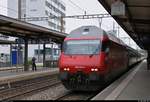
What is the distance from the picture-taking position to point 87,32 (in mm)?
14703

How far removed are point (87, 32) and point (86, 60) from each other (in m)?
1.81

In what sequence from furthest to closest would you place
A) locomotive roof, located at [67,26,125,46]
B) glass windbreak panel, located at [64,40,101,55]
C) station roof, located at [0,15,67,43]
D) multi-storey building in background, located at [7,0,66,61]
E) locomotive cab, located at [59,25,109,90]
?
multi-storey building in background, located at [7,0,66,61]
station roof, located at [0,15,67,43]
locomotive roof, located at [67,26,125,46]
glass windbreak panel, located at [64,40,101,55]
locomotive cab, located at [59,25,109,90]

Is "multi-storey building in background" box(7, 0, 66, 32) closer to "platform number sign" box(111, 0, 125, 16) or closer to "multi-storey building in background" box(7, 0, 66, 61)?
"multi-storey building in background" box(7, 0, 66, 61)

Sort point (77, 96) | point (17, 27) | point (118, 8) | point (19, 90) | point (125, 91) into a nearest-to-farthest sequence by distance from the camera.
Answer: point (125, 91), point (77, 96), point (118, 8), point (19, 90), point (17, 27)

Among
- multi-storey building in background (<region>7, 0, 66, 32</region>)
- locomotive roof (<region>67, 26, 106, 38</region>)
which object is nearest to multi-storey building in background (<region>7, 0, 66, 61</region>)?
multi-storey building in background (<region>7, 0, 66, 32</region>)

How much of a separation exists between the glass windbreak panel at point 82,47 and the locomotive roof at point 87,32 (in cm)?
42

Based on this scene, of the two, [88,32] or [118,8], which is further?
[118,8]

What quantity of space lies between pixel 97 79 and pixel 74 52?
177cm

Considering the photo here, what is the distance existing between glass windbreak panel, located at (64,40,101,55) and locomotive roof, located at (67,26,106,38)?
419 millimetres

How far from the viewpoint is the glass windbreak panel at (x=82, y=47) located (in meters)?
13.8

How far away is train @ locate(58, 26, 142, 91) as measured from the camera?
13125mm

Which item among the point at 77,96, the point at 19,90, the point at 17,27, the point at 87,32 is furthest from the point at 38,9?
the point at 77,96

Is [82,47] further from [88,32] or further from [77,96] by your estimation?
[77,96]

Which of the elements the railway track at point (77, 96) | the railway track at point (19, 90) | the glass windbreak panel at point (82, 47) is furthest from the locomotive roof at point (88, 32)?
the railway track at point (19, 90)
